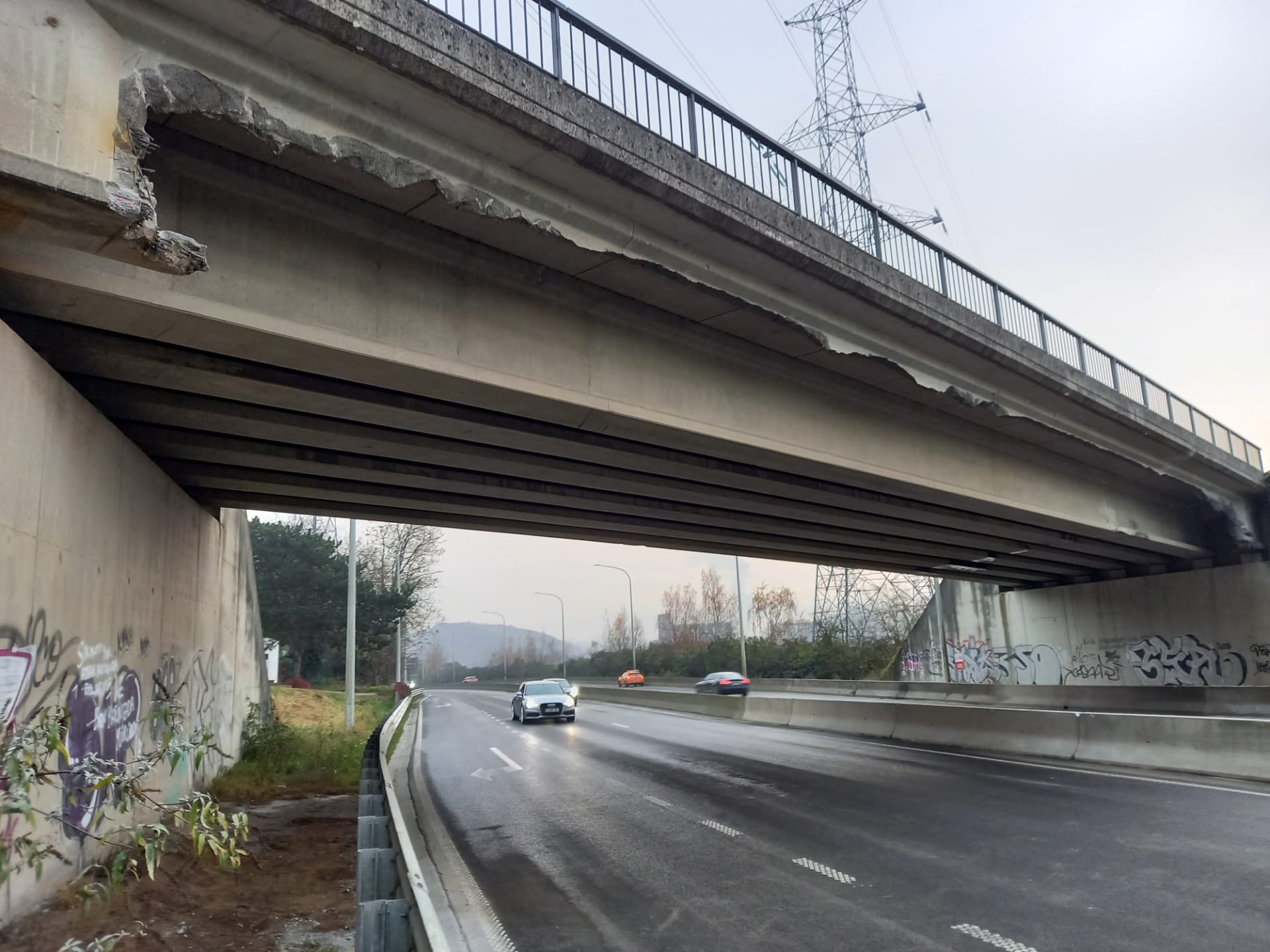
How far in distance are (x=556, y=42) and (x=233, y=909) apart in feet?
27.5

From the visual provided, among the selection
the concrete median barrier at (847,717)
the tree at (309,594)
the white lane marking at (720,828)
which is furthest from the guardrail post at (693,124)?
the tree at (309,594)

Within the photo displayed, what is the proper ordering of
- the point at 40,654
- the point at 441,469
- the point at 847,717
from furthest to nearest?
1. the point at 847,717
2. the point at 441,469
3. the point at 40,654

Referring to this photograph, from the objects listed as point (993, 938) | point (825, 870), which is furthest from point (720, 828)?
point (993, 938)

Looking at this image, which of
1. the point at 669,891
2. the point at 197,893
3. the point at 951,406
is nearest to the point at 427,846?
the point at 197,893

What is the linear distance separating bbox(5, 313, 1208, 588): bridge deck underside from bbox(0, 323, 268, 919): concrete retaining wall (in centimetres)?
47

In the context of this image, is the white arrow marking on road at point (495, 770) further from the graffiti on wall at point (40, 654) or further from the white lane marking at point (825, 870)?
the graffiti on wall at point (40, 654)

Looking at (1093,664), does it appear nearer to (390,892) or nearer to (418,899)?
(390,892)

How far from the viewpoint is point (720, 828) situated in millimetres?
10094

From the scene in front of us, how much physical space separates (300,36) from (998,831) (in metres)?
10.2

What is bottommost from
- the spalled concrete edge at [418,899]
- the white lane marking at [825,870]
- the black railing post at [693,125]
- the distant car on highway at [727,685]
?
the distant car on highway at [727,685]

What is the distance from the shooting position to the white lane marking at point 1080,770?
444 inches

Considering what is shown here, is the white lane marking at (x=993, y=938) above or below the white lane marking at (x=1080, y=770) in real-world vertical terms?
above

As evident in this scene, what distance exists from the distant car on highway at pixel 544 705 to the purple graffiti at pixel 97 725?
2170cm

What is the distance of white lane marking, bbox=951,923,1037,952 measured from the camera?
5.74 m
